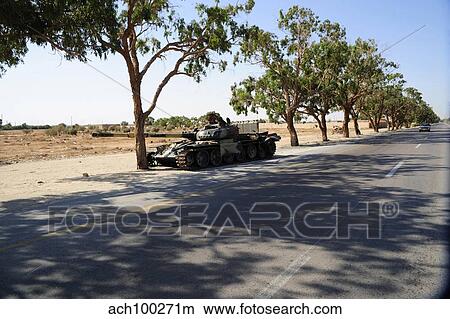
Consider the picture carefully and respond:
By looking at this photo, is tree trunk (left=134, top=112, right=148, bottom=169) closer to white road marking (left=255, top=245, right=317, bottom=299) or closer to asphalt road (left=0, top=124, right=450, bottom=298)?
asphalt road (left=0, top=124, right=450, bottom=298)

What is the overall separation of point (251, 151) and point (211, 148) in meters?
3.84

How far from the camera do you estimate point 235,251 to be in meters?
5.37

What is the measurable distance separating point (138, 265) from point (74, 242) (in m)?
1.63

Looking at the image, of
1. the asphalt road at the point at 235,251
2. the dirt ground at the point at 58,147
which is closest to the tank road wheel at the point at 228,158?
the dirt ground at the point at 58,147

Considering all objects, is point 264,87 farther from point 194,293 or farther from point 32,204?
point 194,293

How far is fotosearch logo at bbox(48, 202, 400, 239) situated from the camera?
20.7 feet

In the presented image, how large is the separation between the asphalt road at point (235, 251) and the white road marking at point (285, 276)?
0.04 ft

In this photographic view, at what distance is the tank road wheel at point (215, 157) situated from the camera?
766 inches

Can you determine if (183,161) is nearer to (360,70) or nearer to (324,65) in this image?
(324,65)

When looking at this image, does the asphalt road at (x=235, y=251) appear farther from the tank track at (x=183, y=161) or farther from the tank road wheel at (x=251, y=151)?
the tank road wheel at (x=251, y=151)

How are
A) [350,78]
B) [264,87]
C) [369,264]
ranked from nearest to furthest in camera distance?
[369,264]
[264,87]
[350,78]

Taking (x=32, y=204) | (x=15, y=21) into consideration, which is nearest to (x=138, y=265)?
(x=32, y=204)

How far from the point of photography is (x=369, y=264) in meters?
4.76

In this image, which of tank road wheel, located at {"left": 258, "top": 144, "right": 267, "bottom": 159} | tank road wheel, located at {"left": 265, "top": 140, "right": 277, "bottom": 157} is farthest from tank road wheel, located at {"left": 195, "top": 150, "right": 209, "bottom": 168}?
tank road wheel, located at {"left": 265, "top": 140, "right": 277, "bottom": 157}
